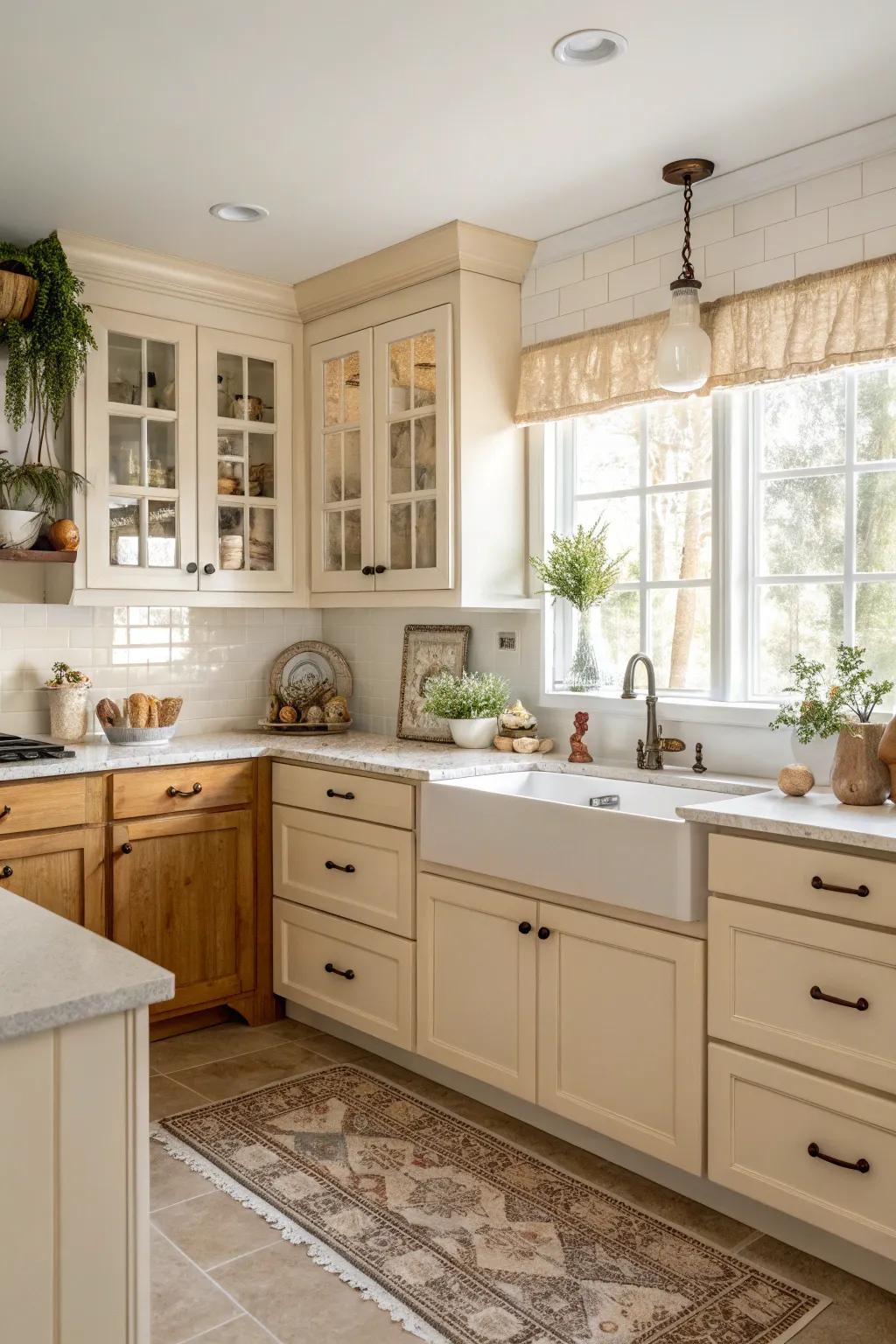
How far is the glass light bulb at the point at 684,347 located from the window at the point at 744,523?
23 centimetres

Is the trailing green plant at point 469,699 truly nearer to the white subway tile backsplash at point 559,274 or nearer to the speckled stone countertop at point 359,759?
the speckled stone countertop at point 359,759

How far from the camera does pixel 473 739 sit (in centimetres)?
367

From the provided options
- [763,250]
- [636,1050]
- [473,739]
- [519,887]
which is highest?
[763,250]

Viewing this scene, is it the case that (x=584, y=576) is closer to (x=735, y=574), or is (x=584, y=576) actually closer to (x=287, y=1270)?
(x=735, y=574)

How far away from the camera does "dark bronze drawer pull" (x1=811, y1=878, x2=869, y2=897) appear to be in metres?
2.16

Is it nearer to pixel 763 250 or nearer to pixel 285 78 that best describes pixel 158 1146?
pixel 285 78

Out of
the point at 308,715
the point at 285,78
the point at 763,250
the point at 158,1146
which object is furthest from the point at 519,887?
the point at 285,78

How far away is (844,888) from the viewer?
2191mm

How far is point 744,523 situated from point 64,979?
2408 millimetres

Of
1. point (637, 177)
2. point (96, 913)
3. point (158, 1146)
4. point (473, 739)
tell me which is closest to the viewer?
point (158, 1146)

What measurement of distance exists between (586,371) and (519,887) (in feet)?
5.29

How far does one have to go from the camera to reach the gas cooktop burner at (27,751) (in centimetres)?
323

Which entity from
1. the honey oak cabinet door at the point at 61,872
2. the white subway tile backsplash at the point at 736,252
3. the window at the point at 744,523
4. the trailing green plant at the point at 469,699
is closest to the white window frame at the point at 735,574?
the window at the point at 744,523

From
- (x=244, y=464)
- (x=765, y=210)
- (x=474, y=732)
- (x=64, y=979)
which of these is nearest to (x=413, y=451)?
(x=244, y=464)
